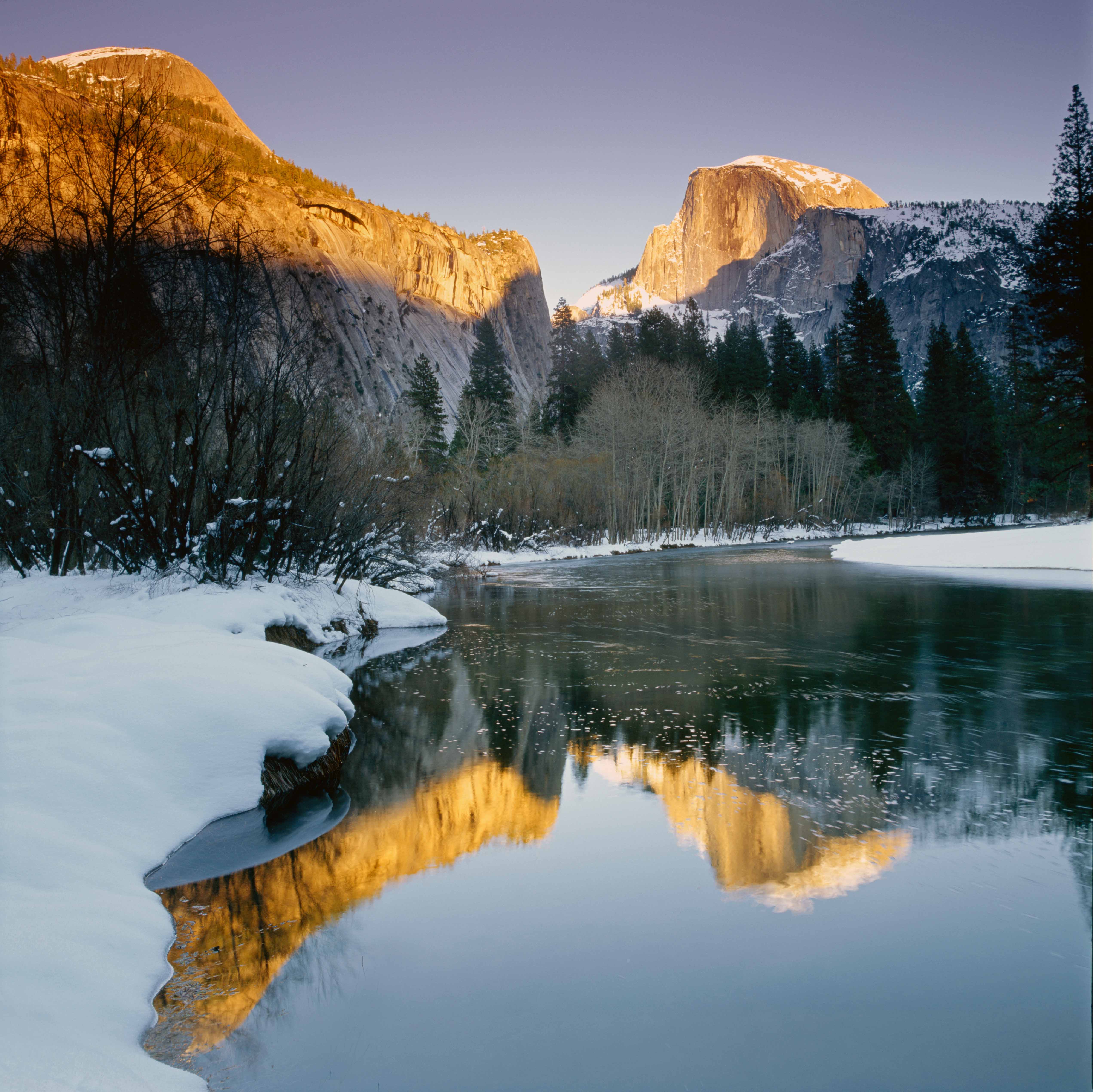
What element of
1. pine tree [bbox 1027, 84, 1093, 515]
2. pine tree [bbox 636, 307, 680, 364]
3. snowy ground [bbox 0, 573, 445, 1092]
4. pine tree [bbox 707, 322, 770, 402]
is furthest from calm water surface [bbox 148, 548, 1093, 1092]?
pine tree [bbox 636, 307, 680, 364]

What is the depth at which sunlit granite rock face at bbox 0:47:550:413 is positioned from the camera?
2731 inches

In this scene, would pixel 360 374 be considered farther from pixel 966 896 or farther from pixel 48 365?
pixel 966 896

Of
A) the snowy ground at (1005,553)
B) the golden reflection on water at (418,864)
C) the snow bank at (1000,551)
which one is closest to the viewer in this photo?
the golden reflection on water at (418,864)

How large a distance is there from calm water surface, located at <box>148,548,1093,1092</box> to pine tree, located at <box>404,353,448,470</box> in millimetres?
37706

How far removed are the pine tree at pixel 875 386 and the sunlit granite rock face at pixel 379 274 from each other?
28.3 meters

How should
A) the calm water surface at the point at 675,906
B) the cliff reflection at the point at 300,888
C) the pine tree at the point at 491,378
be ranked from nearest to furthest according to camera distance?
1. the calm water surface at the point at 675,906
2. the cliff reflection at the point at 300,888
3. the pine tree at the point at 491,378

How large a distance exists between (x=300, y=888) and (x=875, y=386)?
6998cm

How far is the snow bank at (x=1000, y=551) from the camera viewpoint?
2267 cm

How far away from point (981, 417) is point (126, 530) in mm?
66962

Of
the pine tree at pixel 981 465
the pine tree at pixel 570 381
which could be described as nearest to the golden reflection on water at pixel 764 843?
the pine tree at pixel 570 381

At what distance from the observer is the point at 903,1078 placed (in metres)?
2.66

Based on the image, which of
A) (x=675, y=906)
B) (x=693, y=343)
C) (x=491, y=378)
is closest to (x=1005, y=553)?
(x=675, y=906)

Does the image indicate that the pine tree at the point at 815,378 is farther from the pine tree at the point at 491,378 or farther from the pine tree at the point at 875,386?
the pine tree at the point at 491,378

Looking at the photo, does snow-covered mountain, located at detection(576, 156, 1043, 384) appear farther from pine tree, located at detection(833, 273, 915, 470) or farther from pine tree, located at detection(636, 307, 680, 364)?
pine tree, located at detection(833, 273, 915, 470)
